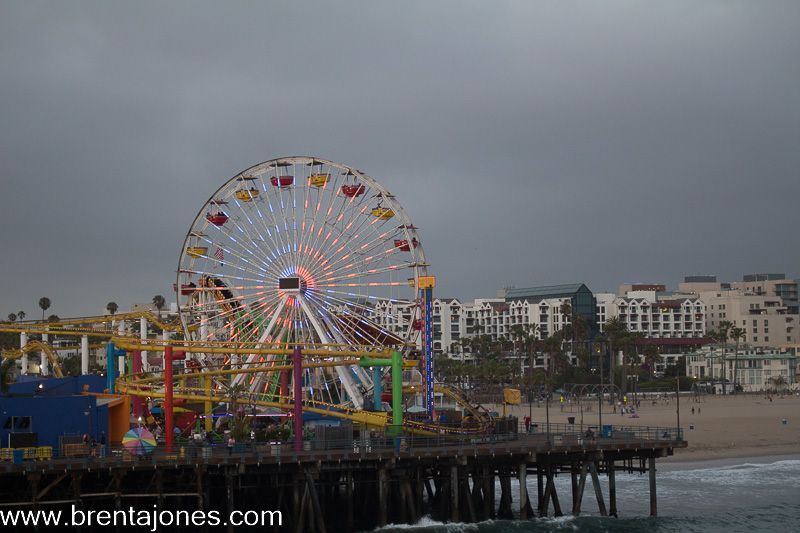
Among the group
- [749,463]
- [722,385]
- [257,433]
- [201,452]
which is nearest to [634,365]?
[722,385]

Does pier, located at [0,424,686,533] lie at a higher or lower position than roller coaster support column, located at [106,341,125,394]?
lower

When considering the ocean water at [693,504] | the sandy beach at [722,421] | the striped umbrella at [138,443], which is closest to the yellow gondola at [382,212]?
the ocean water at [693,504]

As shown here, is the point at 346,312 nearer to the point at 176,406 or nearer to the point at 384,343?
the point at 384,343

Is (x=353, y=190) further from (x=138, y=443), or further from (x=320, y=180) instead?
(x=138, y=443)

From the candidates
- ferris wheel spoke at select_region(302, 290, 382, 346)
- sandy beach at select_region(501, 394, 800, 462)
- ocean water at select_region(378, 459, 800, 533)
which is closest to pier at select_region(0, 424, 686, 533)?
ocean water at select_region(378, 459, 800, 533)

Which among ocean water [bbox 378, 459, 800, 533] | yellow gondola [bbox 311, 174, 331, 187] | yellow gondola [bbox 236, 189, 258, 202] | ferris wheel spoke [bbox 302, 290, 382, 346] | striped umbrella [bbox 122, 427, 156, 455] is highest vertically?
yellow gondola [bbox 311, 174, 331, 187]

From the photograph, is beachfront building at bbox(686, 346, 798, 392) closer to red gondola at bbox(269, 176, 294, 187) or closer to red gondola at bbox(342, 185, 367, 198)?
red gondola at bbox(342, 185, 367, 198)

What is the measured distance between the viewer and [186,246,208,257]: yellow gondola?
266ft

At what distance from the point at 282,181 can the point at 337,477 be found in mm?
28254

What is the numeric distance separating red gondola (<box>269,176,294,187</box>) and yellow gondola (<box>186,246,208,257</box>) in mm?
6318

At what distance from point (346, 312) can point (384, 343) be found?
3.16 m

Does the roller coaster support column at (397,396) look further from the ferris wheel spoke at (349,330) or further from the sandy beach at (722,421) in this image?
the sandy beach at (722,421)

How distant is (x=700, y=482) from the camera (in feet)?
257

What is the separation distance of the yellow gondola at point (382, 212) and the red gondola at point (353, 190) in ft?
4.85
